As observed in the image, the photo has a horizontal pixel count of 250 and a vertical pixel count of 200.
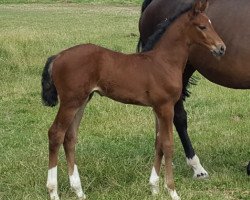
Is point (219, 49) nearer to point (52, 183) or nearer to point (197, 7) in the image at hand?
point (197, 7)

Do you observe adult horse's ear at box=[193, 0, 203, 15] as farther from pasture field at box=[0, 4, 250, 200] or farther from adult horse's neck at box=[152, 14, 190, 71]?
pasture field at box=[0, 4, 250, 200]

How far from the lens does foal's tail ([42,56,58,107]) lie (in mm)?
4451

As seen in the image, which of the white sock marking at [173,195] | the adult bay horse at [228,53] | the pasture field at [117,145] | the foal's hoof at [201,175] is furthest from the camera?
the foal's hoof at [201,175]

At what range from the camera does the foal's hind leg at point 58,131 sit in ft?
14.1

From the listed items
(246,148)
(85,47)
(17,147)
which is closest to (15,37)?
(17,147)

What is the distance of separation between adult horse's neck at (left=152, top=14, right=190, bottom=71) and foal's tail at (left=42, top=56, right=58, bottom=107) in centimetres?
94

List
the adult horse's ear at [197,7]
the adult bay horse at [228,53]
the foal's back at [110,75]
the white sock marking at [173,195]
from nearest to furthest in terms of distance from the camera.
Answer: the foal's back at [110,75] < the adult horse's ear at [197,7] < the white sock marking at [173,195] < the adult bay horse at [228,53]

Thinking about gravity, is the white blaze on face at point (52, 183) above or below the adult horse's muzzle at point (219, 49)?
below

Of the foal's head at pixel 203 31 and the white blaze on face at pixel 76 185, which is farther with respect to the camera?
the white blaze on face at pixel 76 185

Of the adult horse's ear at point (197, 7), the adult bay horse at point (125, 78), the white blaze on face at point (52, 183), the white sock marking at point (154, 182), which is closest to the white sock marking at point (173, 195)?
the adult bay horse at point (125, 78)

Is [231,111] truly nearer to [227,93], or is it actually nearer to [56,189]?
[227,93]

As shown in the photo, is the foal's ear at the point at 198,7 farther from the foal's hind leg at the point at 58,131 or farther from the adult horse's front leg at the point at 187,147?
the adult horse's front leg at the point at 187,147

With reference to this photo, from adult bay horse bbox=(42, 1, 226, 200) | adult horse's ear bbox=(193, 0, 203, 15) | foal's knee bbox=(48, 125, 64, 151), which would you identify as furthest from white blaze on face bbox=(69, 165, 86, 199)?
adult horse's ear bbox=(193, 0, 203, 15)

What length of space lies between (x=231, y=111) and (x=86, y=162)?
327 cm
